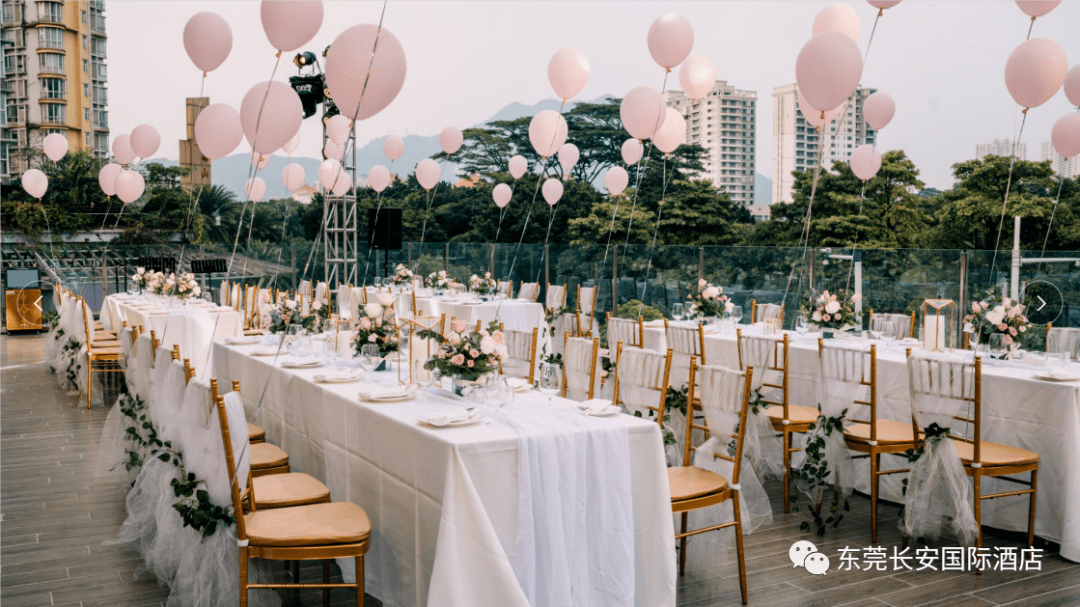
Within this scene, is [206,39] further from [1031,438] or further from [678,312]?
[1031,438]

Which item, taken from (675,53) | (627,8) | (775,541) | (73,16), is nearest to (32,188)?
(675,53)

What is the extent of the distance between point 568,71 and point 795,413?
3870 millimetres

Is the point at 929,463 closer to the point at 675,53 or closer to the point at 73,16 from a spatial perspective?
the point at 675,53

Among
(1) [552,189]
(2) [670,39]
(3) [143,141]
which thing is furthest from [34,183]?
(2) [670,39]

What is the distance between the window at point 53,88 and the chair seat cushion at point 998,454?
140 ft

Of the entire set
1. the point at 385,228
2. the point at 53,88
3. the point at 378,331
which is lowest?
the point at 378,331

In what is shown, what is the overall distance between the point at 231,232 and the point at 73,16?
16.3 meters

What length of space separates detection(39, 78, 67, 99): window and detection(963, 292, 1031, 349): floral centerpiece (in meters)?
42.2

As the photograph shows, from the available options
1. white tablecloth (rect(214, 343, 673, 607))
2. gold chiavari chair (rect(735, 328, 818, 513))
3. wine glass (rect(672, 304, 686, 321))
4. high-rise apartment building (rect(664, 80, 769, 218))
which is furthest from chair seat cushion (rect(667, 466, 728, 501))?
high-rise apartment building (rect(664, 80, 769, 218))

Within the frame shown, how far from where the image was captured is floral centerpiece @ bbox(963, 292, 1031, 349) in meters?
4.88

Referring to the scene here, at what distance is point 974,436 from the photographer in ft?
13.4

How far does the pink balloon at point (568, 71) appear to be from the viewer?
24.8 ft

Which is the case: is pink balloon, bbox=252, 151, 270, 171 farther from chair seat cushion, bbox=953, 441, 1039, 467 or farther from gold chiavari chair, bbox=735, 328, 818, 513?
chair seat cushion, bbox=953, 441, 1039, 467

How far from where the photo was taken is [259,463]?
13.5 ft
